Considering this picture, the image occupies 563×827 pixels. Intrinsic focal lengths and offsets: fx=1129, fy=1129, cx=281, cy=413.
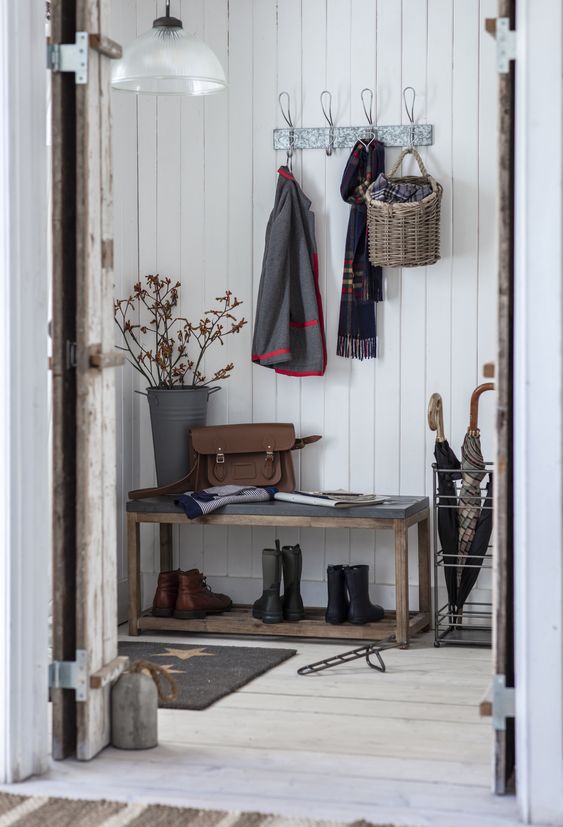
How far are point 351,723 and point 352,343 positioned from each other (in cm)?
191

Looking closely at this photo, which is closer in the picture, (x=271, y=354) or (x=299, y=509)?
(x=299, y=509)

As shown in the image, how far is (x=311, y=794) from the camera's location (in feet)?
8.68

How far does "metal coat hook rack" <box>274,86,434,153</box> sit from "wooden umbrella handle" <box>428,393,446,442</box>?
1.12m

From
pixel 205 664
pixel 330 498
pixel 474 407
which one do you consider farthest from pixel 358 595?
pixel 474 407

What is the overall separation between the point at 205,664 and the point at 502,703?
160 cm

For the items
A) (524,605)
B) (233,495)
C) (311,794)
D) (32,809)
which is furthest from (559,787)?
(233,495)

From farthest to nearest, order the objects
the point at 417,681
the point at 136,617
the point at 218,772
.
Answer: the point at 136,617
the point at 417,681
the point at 218,772

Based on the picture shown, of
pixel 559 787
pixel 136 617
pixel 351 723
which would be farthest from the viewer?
pixel 136 617

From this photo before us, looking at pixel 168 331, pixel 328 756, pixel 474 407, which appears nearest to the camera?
pixel 328 756

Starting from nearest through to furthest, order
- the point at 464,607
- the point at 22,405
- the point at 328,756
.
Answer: the point at 22,405, the point at 328,756, the point at 464,607

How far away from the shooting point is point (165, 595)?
15.2 feet

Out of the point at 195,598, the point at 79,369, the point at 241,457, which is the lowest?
the point at 195,598

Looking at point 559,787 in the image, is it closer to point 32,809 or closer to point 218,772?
point 218,772

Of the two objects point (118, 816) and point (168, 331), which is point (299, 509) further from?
point (118, 816)
